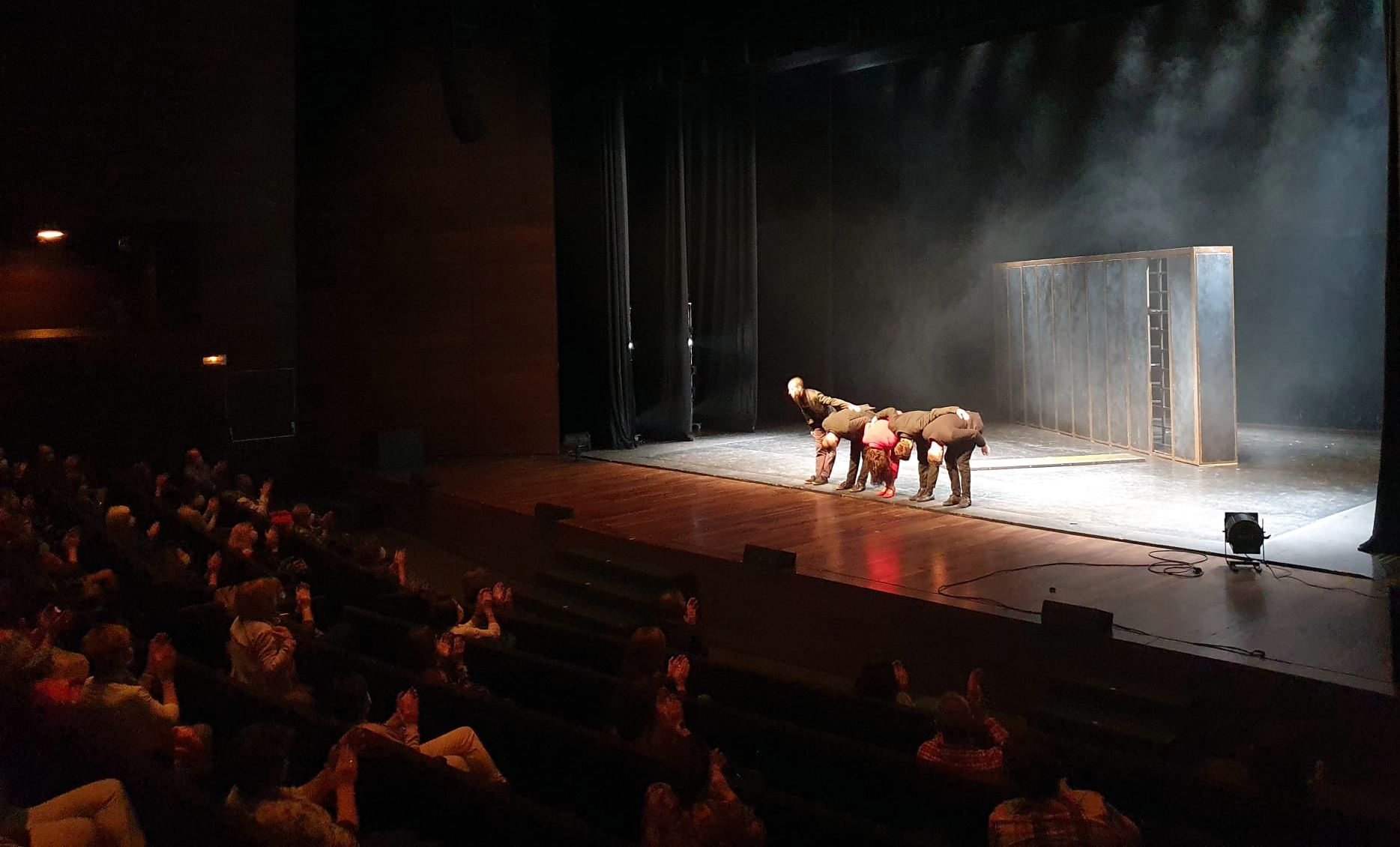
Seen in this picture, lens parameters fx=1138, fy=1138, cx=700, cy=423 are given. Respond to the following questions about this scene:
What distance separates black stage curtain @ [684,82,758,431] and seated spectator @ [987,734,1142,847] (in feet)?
34.4

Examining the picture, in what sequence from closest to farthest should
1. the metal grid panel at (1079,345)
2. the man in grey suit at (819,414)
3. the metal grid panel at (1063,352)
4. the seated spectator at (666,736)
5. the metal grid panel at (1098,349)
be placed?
the seated spectator at (666,736) < the man in grey suit at (819,414) < the metal grid panel at (1098,349) < the metal grid panel at (1079,345) < the metal grid panel at (1063,352)

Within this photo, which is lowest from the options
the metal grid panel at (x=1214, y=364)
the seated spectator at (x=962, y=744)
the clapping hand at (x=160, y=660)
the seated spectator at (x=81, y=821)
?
the seated spectator at (x=962, y=744)

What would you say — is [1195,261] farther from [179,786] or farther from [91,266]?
[91,266]

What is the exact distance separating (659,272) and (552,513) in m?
5.20

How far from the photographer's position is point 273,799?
2.66 metres

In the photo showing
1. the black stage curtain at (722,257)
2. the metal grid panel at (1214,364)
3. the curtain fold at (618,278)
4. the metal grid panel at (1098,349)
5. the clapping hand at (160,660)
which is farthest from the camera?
the black stage curtain at (722,257)

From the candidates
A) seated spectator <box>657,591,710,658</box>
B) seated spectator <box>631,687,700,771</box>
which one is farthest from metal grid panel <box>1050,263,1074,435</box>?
seated spectator <box>631,687,700,771</box>

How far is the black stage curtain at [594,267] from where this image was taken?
38.4 ft

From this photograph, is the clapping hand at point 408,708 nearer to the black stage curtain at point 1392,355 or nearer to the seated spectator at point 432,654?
the seated spectator at point 432,654

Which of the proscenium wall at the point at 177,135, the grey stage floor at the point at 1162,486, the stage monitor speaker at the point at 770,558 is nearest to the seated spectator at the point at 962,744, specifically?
the stage monitor speaker at the point at 770,558

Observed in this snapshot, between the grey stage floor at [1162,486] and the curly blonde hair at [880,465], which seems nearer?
the grey stage floor at [1162,486]

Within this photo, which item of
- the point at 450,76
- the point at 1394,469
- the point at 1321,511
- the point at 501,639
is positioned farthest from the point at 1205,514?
the point at 450,76

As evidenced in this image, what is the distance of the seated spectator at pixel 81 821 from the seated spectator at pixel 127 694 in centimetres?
39

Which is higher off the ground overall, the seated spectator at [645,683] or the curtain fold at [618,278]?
the curtain fold at [618,278]
